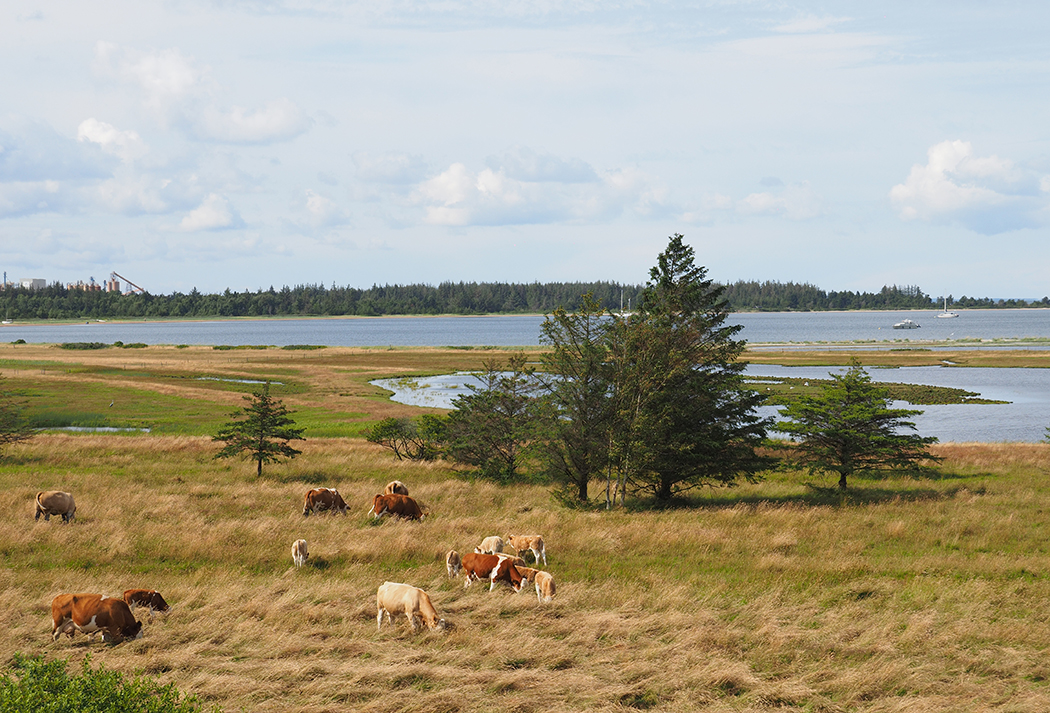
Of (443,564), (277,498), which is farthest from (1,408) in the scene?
(443,564)

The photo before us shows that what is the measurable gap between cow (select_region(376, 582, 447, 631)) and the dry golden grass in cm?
Result: 25

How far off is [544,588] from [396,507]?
889 cm

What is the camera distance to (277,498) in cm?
2558

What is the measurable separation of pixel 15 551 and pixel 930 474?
105ft

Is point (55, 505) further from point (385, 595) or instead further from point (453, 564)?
point (385, 595)

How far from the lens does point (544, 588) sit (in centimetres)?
1473

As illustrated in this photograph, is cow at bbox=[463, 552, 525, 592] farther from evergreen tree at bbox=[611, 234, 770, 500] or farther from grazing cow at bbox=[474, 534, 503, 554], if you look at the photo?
evergreen tree at bbox=[611, 234, 770, 500]

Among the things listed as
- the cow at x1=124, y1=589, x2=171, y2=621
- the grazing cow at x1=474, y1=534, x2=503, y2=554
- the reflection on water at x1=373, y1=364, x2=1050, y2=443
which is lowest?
the reflection on water at x1=373, y1=364, x2=1050, y2=443

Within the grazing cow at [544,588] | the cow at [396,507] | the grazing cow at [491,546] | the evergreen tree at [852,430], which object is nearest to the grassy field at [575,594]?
the grazing cow at [544,588]

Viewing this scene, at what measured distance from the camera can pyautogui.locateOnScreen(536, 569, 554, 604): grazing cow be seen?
14.6 m

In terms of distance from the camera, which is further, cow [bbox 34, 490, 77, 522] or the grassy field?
cow [bbox 34, 490, 77, 522]

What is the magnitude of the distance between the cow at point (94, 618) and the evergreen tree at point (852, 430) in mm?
24056

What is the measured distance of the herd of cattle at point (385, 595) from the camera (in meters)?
12.3

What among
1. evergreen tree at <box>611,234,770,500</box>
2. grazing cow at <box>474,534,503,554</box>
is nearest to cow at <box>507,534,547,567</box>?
grazing cow at <box>474,534,503,554</box>
